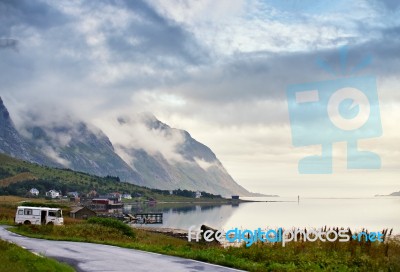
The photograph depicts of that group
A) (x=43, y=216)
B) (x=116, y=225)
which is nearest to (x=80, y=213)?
(x=43, y=216)

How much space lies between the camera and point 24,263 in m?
19.6

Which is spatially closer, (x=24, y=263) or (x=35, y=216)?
(x=24, y=263)

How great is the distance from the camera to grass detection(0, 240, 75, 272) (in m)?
18.5

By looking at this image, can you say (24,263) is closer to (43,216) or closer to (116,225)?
(116,225)

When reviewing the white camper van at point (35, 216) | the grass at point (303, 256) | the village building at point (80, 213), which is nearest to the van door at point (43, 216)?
the white camper van at point (35, 216)

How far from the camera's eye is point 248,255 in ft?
79.4

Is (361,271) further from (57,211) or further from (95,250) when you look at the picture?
(57,211)

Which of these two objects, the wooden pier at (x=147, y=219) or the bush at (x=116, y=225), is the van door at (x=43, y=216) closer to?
the bush at (x=116, y=225)

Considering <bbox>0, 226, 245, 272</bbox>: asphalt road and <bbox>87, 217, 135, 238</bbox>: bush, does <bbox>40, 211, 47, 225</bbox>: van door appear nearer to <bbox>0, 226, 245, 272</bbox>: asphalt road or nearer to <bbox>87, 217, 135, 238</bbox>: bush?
<bbox>87, 217, 135, 238</bbox>: bush

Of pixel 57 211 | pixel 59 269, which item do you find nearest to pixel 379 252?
pixel 59 269

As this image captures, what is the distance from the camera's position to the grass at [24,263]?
60.6ft

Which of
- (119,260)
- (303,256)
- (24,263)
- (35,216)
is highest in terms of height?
(35,216)

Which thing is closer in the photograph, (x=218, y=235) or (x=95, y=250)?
(x=95, y=250)

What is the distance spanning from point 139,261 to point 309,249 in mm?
8497
